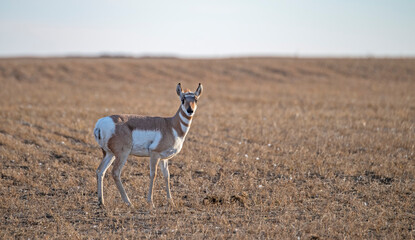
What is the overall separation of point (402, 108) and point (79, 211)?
19855 millimetres

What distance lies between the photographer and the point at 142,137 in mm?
8430

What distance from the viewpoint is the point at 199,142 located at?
14.0 meters

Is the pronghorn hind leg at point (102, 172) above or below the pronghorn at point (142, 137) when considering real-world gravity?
below

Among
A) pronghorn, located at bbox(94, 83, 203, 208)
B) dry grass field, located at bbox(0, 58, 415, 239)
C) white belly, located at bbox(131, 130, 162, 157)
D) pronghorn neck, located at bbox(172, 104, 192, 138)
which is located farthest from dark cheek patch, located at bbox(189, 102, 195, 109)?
dry grass field, located at bbox(0, 58, 415, 239)

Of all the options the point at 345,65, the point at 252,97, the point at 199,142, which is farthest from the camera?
the point at 345,65

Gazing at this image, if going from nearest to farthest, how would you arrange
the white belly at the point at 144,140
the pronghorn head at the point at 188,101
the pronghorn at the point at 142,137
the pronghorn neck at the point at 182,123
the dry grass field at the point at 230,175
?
the dry grass field at the point at 230,175 < the pronghorn head at the point at 188,101 < the pronghorn at the point at 142,137 < the white belly at the point at 144,140 < the pronghorn neck at the point at 182,123

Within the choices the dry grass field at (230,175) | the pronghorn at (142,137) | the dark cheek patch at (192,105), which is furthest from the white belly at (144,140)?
the dry grass field at (230,175)

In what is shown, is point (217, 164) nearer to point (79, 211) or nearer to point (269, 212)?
point (269, 212)

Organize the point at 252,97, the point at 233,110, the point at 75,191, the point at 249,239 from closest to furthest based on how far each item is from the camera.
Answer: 1. the point at 249,239
2. the point at 75,191
3. the point at 233,110
4. the point at 252,97

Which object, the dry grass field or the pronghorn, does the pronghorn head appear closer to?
the pronghorn

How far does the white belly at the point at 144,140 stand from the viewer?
8.41 m

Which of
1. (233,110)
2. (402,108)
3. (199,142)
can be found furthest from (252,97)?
(199,142)

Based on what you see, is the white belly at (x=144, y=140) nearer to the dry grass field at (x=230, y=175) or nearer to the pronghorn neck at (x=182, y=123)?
the pronghorn neck at (x=182, y=123)

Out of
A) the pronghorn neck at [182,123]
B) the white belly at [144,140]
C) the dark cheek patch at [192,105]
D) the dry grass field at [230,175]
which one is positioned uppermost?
the dark cheek patch at [192,105]
